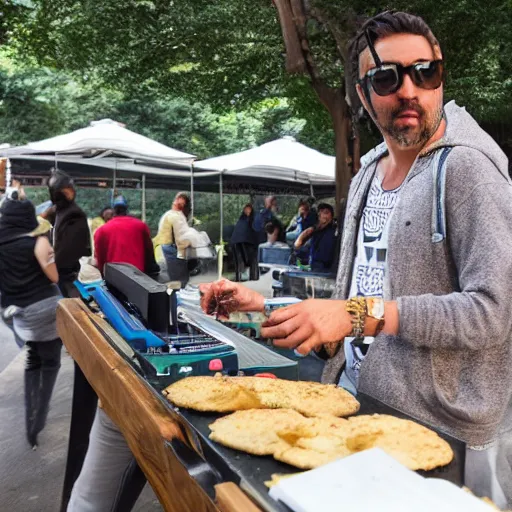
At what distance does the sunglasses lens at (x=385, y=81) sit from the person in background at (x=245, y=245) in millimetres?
10835

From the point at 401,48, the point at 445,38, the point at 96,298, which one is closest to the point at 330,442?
the point at 401,48

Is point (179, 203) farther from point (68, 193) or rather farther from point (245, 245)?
point (68, 193)

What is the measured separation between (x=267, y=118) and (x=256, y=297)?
2731 cm

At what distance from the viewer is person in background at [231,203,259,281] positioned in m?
12.6

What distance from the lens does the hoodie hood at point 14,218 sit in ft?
14.7

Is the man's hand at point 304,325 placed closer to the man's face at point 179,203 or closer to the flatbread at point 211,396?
the flatbread at point 211,396

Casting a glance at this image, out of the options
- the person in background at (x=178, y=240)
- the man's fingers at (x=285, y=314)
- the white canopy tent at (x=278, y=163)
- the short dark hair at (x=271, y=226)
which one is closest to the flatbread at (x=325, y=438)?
the man's fingers at (x=285, y=314)

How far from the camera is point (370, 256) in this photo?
1.82m

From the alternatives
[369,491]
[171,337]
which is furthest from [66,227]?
[369,491]

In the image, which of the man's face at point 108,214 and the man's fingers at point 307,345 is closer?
the man's fingers at point 307,345

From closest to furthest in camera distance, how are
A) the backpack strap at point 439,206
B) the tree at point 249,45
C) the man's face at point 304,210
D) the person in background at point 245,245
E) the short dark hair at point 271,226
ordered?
the backpack strap at point 439,206 → the tree at point 249,45 → the man's face at point 304,210 → the person in background at point 245,245 → the short dark hair at point 271,226

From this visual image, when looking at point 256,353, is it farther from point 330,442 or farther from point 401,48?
point 401,48

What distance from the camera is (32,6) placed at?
10977mm

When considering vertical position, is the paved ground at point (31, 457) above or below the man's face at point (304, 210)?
below
